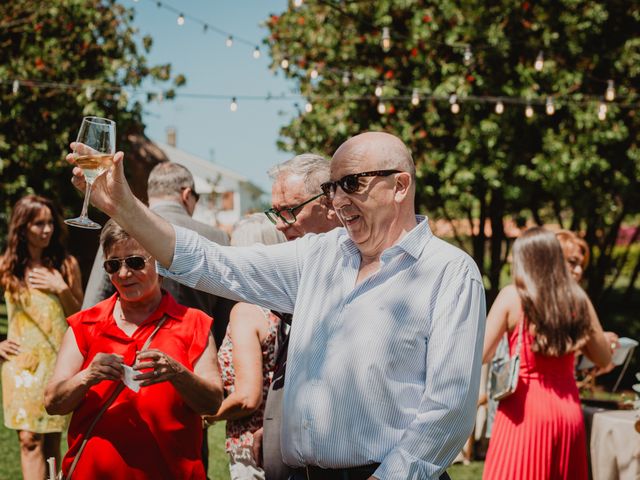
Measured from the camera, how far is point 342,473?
247 cm

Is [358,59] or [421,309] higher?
[358,59]

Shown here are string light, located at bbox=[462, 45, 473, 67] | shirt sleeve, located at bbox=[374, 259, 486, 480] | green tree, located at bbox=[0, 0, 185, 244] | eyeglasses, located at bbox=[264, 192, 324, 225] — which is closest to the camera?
shirt sleeve, located at bbox=[374, 259, 486, 480]

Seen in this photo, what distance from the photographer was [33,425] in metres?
5.21

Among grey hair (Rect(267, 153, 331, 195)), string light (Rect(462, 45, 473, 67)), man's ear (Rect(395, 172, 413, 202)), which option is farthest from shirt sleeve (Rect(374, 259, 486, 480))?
string light (Rect(462, 45, 473, 67))

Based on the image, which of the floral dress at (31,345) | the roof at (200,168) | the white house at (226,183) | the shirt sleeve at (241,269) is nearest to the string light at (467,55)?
the floral dress at (31,345)

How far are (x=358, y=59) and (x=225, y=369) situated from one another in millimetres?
9553

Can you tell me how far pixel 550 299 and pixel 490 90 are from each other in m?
7.76

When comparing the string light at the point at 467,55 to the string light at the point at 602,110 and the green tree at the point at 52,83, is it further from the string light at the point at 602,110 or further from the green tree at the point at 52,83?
the green tree at the point at 52,83

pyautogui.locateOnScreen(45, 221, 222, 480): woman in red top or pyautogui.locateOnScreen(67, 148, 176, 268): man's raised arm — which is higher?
pyautogui.locateOnScreen(67, 148, 176, 268): man's raised arm

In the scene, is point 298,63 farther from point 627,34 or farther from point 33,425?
point 33,425

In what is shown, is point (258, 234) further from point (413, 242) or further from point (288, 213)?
point (413, 242)

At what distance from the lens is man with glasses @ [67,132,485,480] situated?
2375 mm

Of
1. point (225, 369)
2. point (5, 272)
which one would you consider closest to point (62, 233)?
point (5, 272)

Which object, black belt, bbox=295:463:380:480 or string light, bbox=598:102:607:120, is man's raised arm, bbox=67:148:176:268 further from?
string light, bbox=598:102:607:120
